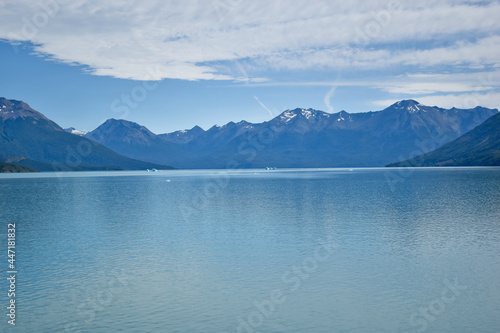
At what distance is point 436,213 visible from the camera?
79312mm

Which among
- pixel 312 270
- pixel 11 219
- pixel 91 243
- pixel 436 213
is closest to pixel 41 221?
pixel 11 219

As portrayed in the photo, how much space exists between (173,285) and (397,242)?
30.1 metres

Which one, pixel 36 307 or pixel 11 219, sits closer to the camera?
pixel 36 307

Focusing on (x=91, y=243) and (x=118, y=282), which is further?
(x=91, y=243)

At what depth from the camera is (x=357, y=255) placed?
4562cm

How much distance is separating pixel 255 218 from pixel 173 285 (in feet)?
136

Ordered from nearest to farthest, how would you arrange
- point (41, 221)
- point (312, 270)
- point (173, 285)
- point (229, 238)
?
point (173, 285)
point (312, 270)
point (229, 238)
point (41, 221)

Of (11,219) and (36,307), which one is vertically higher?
(11,219)

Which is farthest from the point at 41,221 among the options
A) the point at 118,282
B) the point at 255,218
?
the point at 118,282

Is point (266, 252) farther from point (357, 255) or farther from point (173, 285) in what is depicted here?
point (173, 285)

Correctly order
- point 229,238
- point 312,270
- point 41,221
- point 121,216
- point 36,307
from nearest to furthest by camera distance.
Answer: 1. point 36,307
2. point 312,270
3. point 229,238
4. point 41,221
5. point 121,216

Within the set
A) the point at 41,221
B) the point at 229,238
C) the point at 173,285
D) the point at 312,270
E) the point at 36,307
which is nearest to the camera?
the point at 36,307

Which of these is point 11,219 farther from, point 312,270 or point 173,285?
point 312,270

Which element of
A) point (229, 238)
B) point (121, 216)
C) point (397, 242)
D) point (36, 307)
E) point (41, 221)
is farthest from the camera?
point (121, 216)
